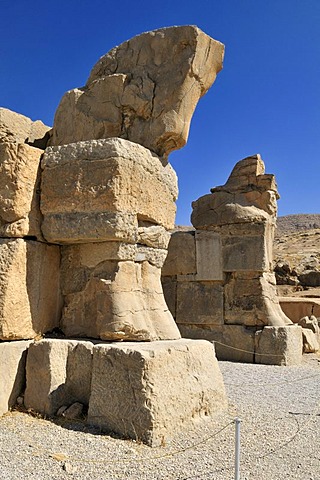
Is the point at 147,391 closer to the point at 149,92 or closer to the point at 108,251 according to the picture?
the point at 108,251

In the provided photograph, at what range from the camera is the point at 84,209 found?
3750mm

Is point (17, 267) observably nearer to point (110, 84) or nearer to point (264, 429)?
point (110, 84)

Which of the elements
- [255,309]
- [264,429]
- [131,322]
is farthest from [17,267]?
[255,309]

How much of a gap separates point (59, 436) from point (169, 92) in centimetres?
297

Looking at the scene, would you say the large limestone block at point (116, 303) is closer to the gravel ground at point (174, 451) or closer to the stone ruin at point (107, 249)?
the stone ruin at point (107, 249)

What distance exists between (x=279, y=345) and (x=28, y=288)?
4613 mm

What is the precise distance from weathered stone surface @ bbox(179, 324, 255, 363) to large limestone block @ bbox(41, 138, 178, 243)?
4.13 metres

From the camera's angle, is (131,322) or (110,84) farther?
(110,84)

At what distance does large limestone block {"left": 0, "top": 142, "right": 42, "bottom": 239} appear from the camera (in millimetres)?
3715

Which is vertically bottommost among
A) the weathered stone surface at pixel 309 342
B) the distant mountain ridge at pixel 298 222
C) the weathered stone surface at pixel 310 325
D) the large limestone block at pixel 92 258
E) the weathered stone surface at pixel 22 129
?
the weathered stone surface at pixel 309 342

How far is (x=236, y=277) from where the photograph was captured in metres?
7.72

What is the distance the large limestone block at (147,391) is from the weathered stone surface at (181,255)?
184 inches

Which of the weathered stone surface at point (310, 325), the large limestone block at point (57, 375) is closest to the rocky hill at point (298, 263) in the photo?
the weathered stone surface at point (310, 325)

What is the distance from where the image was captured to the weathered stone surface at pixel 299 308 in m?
10.0
